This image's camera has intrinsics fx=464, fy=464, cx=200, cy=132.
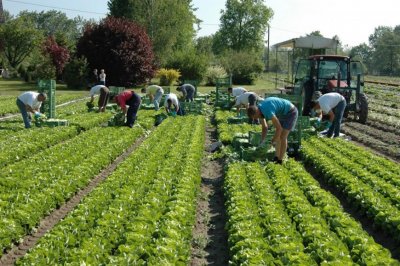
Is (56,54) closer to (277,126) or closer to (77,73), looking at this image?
(77,73)

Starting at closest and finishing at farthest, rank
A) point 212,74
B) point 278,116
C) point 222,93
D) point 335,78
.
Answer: point 278,116 < point 335,78 < point 222,93 < point 212,74

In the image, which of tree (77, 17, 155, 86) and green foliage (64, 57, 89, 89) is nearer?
green foliage (64, 57, 89, 89)

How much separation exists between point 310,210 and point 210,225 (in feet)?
5.31

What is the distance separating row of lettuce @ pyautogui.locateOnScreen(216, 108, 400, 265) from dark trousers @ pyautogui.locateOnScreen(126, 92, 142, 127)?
6.37 m

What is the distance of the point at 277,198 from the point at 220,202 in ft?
3.95

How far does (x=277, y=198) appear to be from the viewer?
320 inches

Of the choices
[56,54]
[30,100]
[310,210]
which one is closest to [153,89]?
[30,100]

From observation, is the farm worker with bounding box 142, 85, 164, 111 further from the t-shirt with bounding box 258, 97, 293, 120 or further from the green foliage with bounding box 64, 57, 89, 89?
the green foliage with bounding box 64, 57, 89, 89

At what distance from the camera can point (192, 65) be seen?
43125 mm

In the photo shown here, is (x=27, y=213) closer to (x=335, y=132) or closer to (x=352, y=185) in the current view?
(x=352, y=185)

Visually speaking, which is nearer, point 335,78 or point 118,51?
point 335,78

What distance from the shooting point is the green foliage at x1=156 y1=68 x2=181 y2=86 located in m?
41.0

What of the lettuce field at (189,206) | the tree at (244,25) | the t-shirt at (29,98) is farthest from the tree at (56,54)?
the tree at (244,25)

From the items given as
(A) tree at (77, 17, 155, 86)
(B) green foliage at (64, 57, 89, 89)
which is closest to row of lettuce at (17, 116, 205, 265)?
(A) tree at (77, 17, 155, 86)
